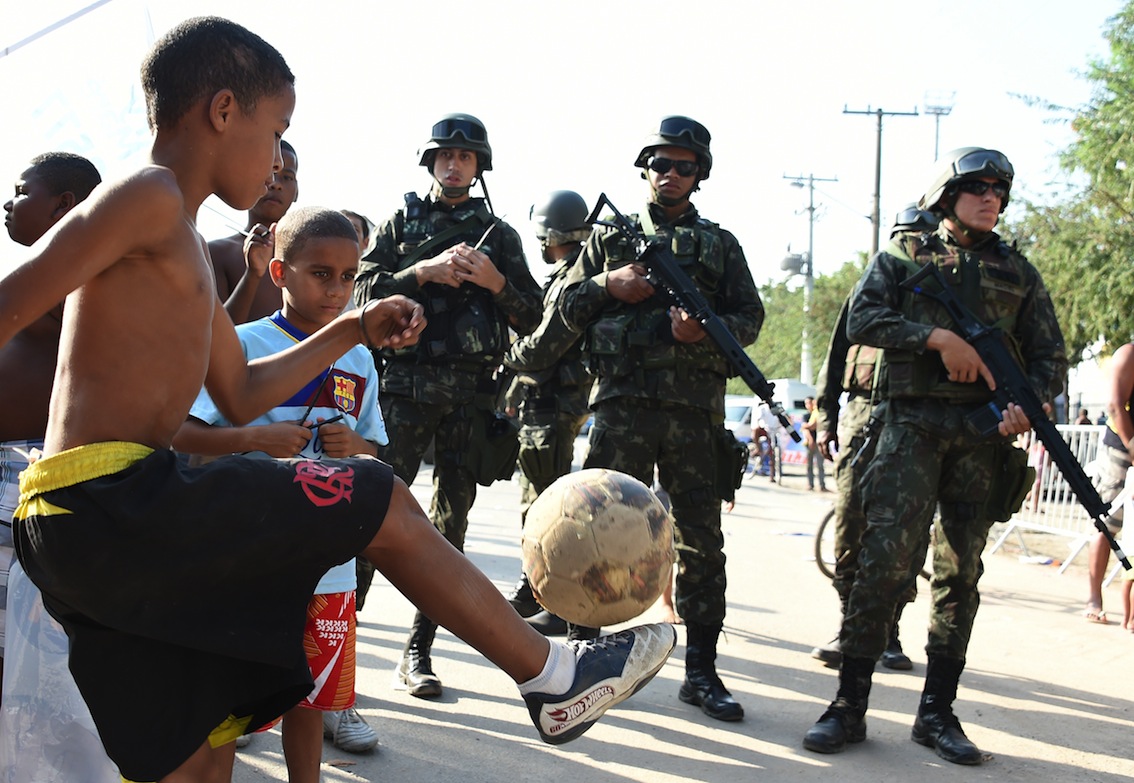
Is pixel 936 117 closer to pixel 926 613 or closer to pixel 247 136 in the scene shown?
pixel 926 613

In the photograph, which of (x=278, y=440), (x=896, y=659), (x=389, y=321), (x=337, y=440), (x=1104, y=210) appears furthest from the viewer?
(x=1104, y=210)

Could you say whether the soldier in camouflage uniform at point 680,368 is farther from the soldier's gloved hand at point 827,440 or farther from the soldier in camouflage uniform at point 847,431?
the soldier's gloved hand at point 827,440

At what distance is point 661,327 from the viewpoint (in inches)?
200

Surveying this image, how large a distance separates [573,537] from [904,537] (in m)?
2.15

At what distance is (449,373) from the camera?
4992mm

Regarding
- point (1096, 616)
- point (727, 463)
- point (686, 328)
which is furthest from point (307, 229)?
point (1096, 616)

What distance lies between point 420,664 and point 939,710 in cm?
238

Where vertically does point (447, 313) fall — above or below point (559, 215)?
below

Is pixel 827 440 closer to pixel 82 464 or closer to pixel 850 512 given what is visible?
pixel 850 512

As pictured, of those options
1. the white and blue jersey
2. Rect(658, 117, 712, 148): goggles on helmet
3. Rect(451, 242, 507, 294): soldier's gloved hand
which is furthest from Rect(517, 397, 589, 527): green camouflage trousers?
the white and blue jersey

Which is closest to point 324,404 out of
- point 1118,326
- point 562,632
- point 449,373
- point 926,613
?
point 449,373

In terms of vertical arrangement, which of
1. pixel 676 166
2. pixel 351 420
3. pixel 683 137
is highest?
pixel 683 137

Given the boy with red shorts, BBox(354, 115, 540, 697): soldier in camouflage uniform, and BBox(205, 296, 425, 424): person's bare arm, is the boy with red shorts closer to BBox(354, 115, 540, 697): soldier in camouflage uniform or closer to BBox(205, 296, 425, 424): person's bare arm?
BBox(205, 296, 425, 424): person's bare arm

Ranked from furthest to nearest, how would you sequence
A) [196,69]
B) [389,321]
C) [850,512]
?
[850,512], [389,321], [196,69]
